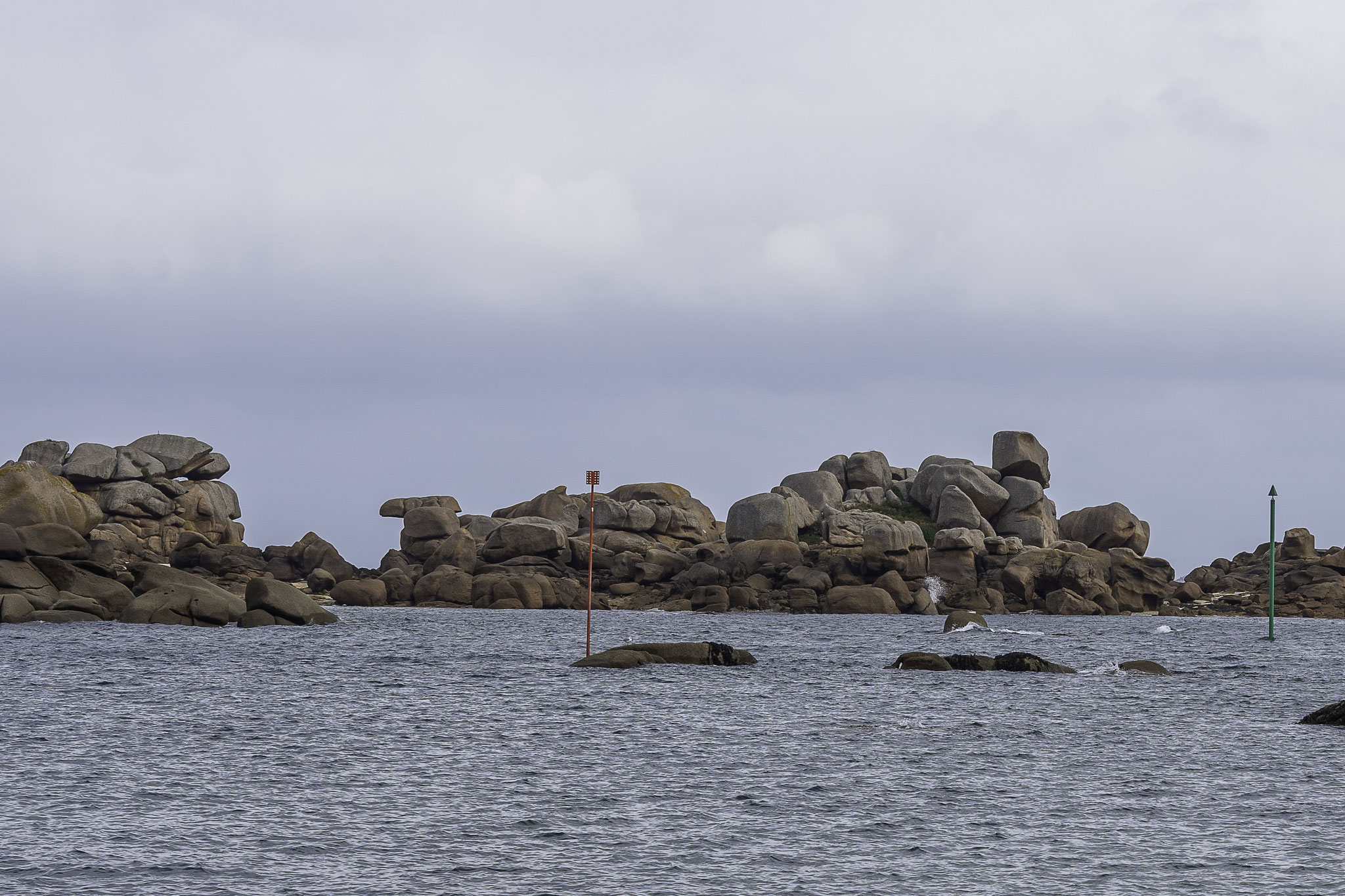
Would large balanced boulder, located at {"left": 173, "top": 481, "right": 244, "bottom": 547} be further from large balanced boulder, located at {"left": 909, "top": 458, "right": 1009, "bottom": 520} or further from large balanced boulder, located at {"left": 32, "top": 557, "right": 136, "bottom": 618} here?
large balanced boulder, located at {"left": 909, "top": 458, "right": 1009, "bottom": 520}

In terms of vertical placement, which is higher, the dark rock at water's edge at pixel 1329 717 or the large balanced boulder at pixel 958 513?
the large balanced boulder at pixel 958 513

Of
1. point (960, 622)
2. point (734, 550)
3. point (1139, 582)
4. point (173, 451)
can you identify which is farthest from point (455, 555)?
point (1139, 582)

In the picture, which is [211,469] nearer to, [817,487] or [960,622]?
[817,487]

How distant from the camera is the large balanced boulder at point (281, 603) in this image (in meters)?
57.7

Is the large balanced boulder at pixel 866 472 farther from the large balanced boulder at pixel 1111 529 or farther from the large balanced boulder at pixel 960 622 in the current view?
the large balanced boulder at pixel 960 622

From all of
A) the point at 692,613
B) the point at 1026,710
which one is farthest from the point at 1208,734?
the point at 692,613

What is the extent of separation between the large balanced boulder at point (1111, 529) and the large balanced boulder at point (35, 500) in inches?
2977

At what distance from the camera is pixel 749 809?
16.4 meters

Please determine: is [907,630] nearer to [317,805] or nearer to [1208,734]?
[1208,734]

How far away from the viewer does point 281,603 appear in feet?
190

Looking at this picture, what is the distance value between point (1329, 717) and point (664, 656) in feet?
60.0

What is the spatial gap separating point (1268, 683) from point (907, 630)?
107ft

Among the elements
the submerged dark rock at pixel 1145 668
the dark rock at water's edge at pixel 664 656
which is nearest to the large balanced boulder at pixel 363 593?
the dark rock at water's edge at pixel 664 656

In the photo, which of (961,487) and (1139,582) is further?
(961,487)
